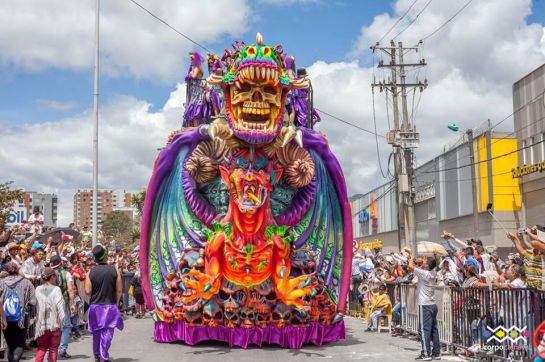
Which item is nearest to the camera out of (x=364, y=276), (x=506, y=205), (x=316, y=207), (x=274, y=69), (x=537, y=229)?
(x=537, y=229)

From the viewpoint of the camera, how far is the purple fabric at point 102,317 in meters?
8.85

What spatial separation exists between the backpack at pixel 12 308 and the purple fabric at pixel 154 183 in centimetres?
311

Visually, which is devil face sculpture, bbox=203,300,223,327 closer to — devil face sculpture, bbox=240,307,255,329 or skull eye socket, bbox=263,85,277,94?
devil face sculpture, bbox=240,307,255,329

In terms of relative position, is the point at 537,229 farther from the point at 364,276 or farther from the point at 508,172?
the point at 508,172

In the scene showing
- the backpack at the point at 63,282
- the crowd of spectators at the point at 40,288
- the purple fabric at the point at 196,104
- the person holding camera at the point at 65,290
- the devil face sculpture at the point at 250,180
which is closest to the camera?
the crowd of spectators at the point at 40,288

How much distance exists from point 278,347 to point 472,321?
3346mm

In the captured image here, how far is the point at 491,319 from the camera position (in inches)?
363

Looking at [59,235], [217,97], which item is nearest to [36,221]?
[59,235]

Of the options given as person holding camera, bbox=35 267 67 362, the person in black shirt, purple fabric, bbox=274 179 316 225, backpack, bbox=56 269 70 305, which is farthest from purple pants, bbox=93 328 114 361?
purple fabric, bbox=274 179 316 225

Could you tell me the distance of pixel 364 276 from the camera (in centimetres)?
1938

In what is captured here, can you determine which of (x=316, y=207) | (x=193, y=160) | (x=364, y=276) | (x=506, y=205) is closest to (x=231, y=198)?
(x=193, y=160)

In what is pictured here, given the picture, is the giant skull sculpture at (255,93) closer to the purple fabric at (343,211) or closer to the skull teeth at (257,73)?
the skull teeth at (257,73)

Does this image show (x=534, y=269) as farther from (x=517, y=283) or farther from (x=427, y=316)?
→ (x=427, y=316)

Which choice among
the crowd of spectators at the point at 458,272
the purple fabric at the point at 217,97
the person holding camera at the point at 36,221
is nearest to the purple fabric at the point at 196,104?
the purple fabric at the point at 217,97
